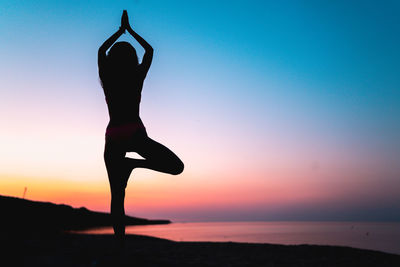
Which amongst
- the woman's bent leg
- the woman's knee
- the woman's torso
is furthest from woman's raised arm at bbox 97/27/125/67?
the woman's knee

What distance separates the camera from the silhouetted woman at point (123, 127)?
2.91 metres

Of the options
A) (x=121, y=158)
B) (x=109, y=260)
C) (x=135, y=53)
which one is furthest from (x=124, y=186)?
(x=135, y=53)

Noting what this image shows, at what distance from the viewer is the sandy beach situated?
3.54m

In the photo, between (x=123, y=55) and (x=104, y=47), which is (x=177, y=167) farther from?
(x=104, y=47)

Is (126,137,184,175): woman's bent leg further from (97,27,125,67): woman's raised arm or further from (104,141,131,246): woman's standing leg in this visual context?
(97,27,125,67): woman's raised arm

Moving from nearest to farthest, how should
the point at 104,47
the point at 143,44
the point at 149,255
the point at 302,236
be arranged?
the point at 104,47, the point at 143,44, the point at 149,255, the point at 302,236

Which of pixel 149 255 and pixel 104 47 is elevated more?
pixel 104 47

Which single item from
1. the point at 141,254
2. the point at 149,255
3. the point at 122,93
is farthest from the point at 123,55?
the point at 141,254

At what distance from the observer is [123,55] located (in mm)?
3139

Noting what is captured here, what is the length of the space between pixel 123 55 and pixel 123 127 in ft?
2.63

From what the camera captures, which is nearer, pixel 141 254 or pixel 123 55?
pixel 123 55

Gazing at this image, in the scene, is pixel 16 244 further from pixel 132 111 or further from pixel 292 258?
pixel 292 258

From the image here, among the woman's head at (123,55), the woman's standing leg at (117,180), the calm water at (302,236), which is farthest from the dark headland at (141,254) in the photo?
the calm water at (302,236)

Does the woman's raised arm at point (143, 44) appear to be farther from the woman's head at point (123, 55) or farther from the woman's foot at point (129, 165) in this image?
the woman's foot at point (129, 165)
